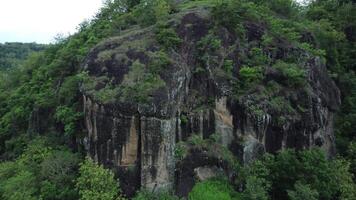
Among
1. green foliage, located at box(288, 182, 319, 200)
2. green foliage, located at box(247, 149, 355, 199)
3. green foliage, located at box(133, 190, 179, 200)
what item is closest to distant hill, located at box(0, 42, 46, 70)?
green foliage, located at box(133, 190, 179, 200)

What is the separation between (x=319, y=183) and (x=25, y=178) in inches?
634

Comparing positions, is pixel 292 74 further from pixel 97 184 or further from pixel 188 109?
pixel 97 184

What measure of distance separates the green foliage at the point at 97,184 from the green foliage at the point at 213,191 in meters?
4.00

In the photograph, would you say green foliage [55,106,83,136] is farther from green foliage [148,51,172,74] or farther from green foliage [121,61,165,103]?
green foliage [148,51,172,74]

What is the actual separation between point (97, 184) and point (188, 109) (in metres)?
6.67

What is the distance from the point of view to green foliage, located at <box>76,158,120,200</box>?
850 inches

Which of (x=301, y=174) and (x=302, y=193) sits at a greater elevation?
(x=301, y=174)

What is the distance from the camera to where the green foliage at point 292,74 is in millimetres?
26984

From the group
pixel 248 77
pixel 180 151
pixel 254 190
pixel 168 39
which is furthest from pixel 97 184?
pixel 248 77

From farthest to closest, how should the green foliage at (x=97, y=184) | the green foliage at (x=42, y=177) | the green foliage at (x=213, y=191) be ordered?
the green foliage at (x=42, y=177) < the green foliage at (x=213, y=191) < the green foliage at (x=97, y=184)

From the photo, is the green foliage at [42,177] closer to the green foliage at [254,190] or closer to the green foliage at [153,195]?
the green foliage at [153,195]

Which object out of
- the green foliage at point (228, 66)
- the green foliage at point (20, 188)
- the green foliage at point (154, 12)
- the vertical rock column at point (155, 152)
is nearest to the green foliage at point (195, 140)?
the vertical rock column at point (155, 152)

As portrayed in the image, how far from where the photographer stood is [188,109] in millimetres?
25266

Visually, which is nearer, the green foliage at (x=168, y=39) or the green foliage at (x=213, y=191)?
the green foliage at (x=213, y=191)
